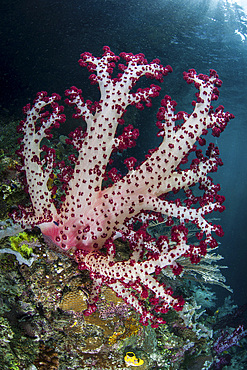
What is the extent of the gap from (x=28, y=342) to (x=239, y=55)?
724 inches

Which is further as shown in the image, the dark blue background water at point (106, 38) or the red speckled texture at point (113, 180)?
the dark blue background water at point (106, 38)

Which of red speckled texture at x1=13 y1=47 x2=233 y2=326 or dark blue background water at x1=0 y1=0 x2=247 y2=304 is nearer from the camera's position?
red speckled texture at x1=13 y1=47 x2=233 y2=326

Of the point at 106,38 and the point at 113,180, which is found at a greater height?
the point at 106,38

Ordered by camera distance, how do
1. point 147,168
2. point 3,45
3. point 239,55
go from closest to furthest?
point 147,168, point 3,45, point 239,55

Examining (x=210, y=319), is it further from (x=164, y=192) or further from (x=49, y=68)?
(x=49, y=68)

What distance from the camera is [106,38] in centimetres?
1049

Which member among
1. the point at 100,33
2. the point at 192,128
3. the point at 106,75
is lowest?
the point at 192,128

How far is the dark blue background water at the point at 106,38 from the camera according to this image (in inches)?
327

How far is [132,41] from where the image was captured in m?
11.6

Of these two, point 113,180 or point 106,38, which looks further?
point 106,38

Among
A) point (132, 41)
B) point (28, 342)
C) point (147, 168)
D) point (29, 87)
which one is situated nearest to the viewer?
point (28, 342)

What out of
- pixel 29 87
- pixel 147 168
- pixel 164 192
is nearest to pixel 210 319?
pixel 164 192

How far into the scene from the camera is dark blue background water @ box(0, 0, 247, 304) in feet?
27.2

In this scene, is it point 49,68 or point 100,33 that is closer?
point 49,68
